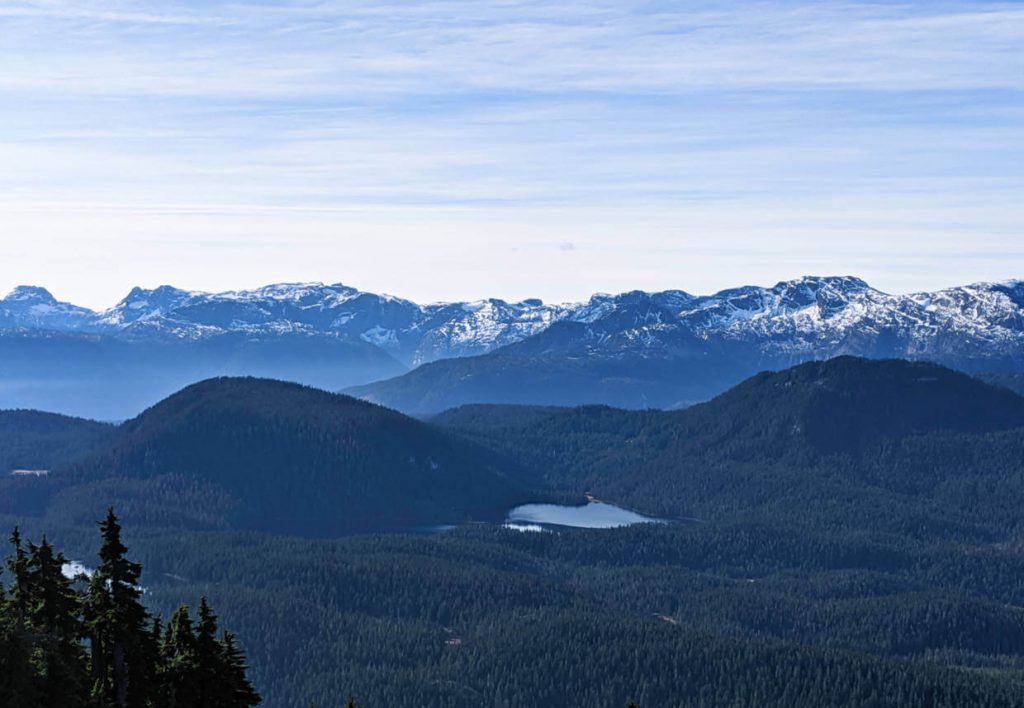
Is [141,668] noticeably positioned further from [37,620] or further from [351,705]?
[351,705]

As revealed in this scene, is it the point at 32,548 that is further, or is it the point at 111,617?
the point at 32,548

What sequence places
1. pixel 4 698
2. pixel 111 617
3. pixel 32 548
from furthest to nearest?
pixel 32 548 < pixel 111 617 < pixel 4 698

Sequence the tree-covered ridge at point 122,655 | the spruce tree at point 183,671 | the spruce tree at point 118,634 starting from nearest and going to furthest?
the tree-covered ridge at point 122,655 < the spruce tree at point 118,634 < the spruce tree at point 183,671

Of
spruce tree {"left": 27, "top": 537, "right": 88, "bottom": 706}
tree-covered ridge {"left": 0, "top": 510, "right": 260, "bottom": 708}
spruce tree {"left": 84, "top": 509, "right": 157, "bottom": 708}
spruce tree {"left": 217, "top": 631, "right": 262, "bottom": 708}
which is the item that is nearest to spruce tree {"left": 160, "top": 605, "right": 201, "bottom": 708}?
tree-covered ridge {"left": 0, "top": 510, "right": 260, "bottom": 708}

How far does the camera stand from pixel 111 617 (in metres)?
91.0

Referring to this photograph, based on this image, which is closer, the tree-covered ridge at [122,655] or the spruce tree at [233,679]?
the tree-covered ridge at [122,655]

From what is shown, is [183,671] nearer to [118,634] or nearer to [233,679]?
[233,679]

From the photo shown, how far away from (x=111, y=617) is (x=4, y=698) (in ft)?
28.7


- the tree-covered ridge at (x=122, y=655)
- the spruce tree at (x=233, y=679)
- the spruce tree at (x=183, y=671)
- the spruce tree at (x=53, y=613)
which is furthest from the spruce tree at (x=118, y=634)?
the spruce tree at (x=233, y=679)

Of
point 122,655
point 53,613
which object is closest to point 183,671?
point 122,655

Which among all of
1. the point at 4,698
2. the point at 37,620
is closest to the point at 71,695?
the point at 4,698

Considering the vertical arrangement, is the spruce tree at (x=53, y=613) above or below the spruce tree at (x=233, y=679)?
above

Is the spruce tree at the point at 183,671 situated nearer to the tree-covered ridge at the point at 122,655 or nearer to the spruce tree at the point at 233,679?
the tree-covered ridge at the point at 122,655

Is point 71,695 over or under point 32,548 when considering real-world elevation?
under
